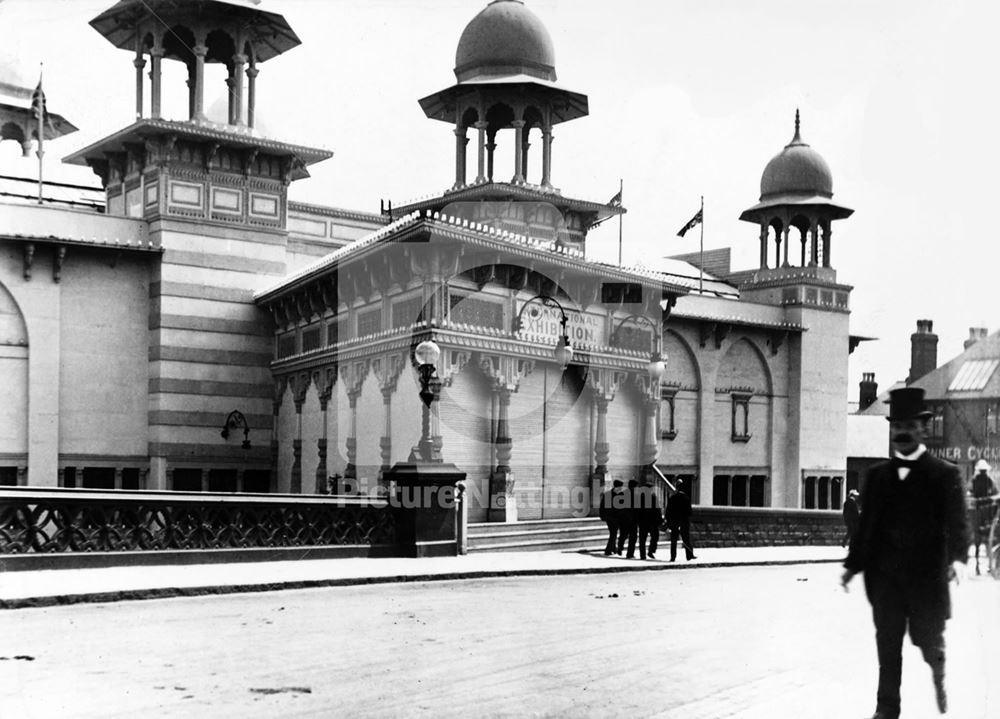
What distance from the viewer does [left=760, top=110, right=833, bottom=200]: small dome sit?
3978cm

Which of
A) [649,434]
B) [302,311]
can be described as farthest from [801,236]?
[302,311]

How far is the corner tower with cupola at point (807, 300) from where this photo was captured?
40156 millimetres

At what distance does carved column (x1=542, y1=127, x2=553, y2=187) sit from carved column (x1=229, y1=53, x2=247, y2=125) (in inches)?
335

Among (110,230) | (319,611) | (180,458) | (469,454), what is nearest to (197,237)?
(110,230)

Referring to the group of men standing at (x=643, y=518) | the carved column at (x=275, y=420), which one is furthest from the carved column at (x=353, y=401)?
the group of men standing at (x=643, y=518)

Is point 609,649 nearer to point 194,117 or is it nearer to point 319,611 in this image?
point 319,611

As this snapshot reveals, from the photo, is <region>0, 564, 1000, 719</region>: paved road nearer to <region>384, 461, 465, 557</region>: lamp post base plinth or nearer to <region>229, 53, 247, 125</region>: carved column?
<region>384, 461, 465, 557</region>: lamp post base plinth

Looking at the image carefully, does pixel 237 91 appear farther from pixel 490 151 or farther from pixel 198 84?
pixel 490 151

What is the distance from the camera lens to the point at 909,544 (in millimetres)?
5371

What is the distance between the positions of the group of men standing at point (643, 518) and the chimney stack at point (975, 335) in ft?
53.8

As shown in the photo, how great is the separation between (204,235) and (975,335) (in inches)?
1095

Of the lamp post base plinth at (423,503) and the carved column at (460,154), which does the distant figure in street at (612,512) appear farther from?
the carved column at (460,154)

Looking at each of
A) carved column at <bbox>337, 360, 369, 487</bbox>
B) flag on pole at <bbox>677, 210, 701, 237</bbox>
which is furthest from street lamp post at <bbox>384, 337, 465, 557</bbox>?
flag on pole at <bbox>677, 210, 701, 237</bbox>

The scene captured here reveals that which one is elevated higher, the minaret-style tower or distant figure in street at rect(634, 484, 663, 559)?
the minaret-style tower
